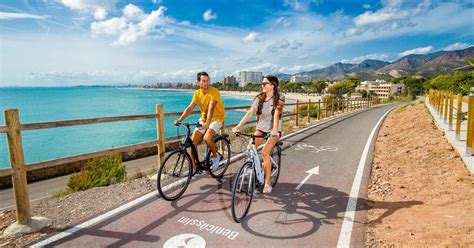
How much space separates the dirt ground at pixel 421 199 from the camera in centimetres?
323

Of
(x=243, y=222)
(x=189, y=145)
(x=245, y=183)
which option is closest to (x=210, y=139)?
(x=189, y=145)

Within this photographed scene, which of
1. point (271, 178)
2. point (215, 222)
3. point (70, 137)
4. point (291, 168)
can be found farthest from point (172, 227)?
point (70, 137)

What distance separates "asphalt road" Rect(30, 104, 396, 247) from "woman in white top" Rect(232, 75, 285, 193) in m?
0.76

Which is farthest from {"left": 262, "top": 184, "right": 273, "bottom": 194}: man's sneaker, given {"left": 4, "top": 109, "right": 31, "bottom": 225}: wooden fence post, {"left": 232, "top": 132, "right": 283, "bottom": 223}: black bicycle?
{"left": 4, "top": 109, "right": 31, "bottom": 225}: wooden fence post

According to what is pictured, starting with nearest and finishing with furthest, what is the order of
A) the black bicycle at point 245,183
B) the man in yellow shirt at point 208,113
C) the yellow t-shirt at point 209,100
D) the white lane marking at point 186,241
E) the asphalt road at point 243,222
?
the white lane marking at point 186,241 → the asphalt road at point 243,222 → the black bicycle at point 245,183 → the man in yellow shirt at point 208,113 → the yellow t-shirt at point 209,100

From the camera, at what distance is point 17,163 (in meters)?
3.40

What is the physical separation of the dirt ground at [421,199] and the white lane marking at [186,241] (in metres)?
2.06

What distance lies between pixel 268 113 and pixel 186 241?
7.71ft

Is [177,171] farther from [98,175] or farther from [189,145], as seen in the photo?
[98,175]

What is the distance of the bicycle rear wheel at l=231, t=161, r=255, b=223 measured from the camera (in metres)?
3.67

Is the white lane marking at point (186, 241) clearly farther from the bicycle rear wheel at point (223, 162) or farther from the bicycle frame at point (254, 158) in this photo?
the bicycle rear wheel at point (223, 162)

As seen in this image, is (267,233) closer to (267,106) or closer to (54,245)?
(267,106)

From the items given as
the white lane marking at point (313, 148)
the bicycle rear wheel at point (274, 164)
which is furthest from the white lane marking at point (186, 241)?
the white lane marking at point (313, 148)

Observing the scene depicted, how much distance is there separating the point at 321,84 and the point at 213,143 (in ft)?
502
